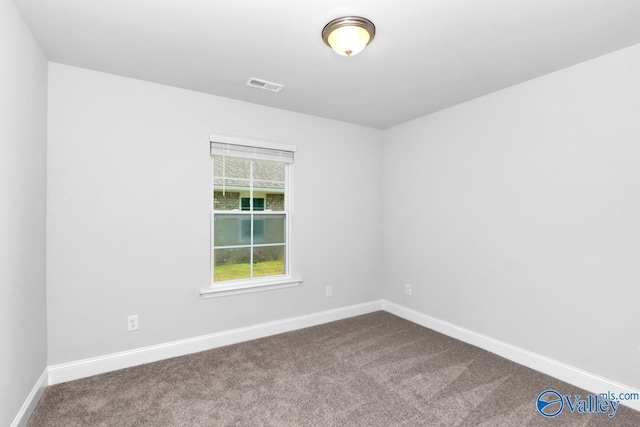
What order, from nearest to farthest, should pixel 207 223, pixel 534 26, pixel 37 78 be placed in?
pixel 534 26 < pixel 37 78 < pixel 207 223

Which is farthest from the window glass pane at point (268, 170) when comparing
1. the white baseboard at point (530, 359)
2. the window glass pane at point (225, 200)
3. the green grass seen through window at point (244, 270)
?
the white baseboard at point (530, 359)

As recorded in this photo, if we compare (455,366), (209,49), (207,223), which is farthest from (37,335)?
(455,366)

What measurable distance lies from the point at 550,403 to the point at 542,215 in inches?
55.6

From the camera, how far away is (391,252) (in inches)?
163

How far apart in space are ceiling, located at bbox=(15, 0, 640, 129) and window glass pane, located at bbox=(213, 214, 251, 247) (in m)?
1.25

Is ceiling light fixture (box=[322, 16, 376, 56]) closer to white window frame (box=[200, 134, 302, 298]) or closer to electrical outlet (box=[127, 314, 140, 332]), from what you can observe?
white window frame (box=[200, 134, 302, 298])

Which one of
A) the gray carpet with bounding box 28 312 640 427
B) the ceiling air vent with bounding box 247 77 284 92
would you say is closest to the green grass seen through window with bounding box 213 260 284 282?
the gray carpet with bounding box 28 312 640 427

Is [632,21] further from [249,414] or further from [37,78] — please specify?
[37,78]

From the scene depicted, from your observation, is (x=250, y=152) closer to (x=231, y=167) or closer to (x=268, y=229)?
(x=231, y=167)

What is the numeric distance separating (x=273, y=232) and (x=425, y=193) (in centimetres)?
183

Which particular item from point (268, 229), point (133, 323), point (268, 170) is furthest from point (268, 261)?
point (133, 323)

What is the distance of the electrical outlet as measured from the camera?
270cm

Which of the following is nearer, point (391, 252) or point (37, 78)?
point (37, 78)

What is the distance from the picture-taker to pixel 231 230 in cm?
330
